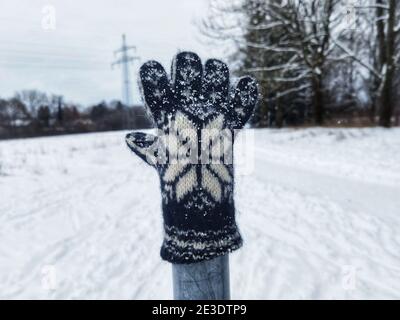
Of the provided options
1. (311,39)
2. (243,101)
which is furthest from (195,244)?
(311,39)

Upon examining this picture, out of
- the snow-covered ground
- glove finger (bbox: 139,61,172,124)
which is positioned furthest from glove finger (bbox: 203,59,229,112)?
the snow-covered ground

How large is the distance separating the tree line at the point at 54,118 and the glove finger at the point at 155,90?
31.1 metres

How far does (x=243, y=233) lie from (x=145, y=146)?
3310 mm

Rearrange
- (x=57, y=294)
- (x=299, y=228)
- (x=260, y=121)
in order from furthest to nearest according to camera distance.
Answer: (x=260, y=121)
(x=299, y=228)
(x=57, y=294)

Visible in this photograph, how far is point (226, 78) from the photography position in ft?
4.43

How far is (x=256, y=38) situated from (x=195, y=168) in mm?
17226

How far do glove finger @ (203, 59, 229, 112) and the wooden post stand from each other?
510 millimetres

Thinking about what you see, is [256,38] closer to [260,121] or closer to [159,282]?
[260,121]

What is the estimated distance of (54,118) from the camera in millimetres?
35188

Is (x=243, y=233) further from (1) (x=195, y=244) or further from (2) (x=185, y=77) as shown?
(2) (x=185, y=77)

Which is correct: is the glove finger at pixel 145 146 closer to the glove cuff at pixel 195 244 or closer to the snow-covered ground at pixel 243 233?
the glove cuff at pixel 195 244

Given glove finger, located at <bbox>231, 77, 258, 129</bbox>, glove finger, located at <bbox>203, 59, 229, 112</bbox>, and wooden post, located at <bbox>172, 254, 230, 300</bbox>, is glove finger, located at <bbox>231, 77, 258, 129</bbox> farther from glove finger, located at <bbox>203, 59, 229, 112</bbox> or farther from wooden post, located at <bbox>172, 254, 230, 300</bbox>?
wooden post, located at <bbox>172, 254, 230, 300</bbox>

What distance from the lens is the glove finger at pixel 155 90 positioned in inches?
51.1

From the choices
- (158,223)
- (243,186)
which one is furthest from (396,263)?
(243,186)
